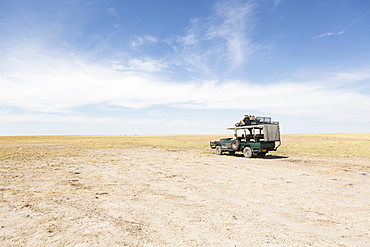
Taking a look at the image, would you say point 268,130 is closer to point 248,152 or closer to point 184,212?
point 248,152

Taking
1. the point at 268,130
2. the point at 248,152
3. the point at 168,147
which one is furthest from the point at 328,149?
the point at 168,147

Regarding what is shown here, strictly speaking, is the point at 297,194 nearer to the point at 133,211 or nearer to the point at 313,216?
the point at 313,216

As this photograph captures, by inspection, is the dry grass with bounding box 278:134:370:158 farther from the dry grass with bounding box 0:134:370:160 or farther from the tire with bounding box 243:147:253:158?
the tire with bounding box 243:147:253:158

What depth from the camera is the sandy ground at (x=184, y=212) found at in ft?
14.1

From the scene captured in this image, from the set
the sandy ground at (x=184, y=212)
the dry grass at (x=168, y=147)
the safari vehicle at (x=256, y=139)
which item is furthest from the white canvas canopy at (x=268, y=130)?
the sandy ground at (x=184, y=212)

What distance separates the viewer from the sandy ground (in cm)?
429

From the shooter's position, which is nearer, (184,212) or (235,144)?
(184,212)

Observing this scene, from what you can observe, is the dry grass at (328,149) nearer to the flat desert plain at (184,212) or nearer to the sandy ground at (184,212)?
the sandy ground at (184,212)

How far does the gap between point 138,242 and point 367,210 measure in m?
5.94

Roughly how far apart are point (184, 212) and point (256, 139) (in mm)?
13944

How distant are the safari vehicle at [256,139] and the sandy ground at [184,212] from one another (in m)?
7.83

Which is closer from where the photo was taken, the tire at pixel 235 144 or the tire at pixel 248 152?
the tire at pixel 248 152

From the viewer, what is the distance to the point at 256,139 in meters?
18.4

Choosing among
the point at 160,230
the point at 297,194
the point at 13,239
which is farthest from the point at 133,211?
the point at 297,194
